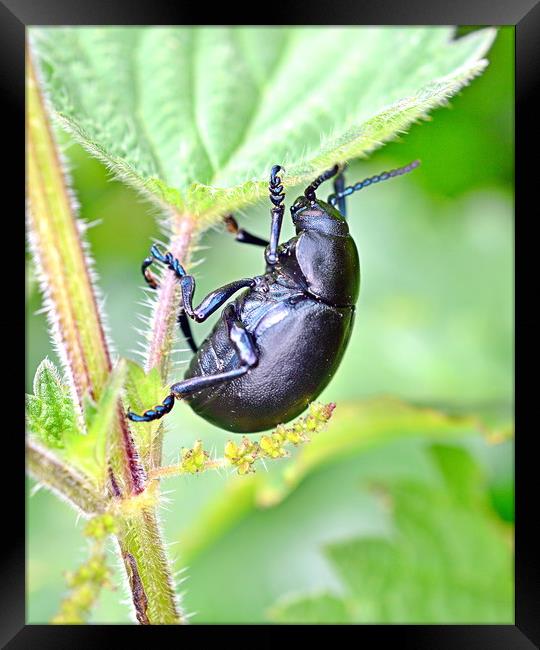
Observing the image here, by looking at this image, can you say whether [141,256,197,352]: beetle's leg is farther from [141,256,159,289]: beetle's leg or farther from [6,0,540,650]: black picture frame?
[6,0,540,650]: black picture frame

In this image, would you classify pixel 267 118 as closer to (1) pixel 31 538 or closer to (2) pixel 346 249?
(2) pixel 346 249

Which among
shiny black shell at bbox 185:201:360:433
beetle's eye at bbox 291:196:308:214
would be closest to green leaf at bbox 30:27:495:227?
beetle's eye at bbox 291:196:308:214

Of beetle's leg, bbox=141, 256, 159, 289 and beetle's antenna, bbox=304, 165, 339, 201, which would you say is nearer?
beetle's leg, bbox=141, 256, 159, 289

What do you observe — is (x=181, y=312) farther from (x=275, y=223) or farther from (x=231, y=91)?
(x=231, y=91)

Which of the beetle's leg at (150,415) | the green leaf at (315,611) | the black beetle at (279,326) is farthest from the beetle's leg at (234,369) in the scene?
the green leaf at (315,611)

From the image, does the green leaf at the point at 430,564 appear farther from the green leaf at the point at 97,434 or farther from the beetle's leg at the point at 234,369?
the green leaf at the point at 97,434

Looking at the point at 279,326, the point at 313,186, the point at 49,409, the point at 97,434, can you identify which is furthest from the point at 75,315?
the point at 313,186
